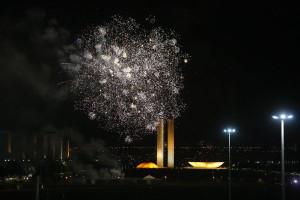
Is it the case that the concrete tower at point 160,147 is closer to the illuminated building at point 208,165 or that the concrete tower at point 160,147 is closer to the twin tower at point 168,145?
the twin tower at point 168,145

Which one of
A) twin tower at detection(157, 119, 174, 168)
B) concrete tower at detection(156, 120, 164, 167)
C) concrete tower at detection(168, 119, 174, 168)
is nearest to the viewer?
concrete tower at detection(168, 119, 174, 168)

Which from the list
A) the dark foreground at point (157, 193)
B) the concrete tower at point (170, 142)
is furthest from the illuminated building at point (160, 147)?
the dark foreground at point (157, 193)

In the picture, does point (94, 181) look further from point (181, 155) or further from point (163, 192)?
point (181, 155)

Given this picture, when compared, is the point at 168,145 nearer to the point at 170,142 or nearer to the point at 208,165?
the point at 170,142

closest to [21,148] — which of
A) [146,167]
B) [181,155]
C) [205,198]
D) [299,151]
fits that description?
[146,167]

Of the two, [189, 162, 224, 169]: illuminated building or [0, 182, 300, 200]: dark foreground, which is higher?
[0, 182, 300, 200]: dark foreground

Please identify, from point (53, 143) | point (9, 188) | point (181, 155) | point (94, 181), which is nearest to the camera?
point (9, 188)

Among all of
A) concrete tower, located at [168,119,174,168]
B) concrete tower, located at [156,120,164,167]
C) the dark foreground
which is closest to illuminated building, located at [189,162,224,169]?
concrete tower, located at [156,120,164,167]

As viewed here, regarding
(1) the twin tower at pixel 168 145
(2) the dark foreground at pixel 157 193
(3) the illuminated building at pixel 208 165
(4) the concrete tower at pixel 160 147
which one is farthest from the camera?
(3) the illuminated building at pixel 208 165

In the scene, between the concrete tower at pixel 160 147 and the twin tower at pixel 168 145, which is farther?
the concrete tower at pixel 160 147

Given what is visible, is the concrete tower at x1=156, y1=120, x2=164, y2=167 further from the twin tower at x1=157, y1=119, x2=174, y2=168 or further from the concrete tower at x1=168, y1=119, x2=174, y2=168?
the concrete tower at x1=168, y1=119, x2=174, y2=168

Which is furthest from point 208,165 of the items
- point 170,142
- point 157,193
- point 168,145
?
point 157,193
